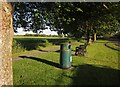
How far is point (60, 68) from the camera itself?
13672 millimetres

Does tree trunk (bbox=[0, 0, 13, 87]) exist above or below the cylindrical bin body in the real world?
above

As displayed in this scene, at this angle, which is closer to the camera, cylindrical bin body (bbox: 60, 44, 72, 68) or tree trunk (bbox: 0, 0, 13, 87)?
tree trunk (bbox: 0, 0, 13, 87)

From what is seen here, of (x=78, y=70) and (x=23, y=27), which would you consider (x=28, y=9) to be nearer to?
(x=23, y=27)

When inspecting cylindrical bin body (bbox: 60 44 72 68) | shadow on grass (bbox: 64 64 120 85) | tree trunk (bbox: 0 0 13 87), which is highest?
tree trunk (bbox: 0 0 13 87)

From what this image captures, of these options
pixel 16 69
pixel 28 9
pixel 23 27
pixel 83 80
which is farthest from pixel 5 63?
pixel 16 69

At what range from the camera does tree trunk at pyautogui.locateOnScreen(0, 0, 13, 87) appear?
21.0 ft

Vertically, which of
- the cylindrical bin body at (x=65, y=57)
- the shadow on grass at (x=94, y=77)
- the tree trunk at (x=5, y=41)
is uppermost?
the tree trunk at (x=5, y=41)

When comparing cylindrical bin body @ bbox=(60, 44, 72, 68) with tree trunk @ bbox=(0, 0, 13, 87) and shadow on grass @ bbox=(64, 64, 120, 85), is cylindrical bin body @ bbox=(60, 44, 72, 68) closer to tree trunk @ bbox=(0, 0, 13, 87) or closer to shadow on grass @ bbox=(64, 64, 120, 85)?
shadow on grass @ bbox=(64, 64, 120, 85)

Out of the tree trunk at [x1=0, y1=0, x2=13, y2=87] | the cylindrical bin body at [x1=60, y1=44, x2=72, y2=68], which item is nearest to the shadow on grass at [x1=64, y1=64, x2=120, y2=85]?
the cylindrical bin body at [x1=60, y1=44, x2=72, y2=68]

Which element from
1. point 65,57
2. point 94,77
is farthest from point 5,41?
point 65,57

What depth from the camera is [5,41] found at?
6.58 m

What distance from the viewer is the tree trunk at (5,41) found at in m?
6.41

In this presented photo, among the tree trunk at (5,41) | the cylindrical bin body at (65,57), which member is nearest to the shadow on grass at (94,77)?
the cylindrical bin body at (65,57)

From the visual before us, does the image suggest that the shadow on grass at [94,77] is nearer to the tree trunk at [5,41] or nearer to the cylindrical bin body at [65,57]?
the cylindrical bin body at [65,57]
